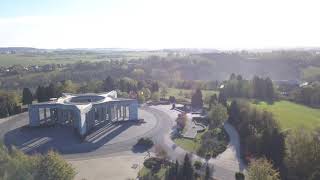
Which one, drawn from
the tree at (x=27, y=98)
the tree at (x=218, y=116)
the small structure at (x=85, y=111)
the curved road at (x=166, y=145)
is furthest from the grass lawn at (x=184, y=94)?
the tree at (x=27, y=98)

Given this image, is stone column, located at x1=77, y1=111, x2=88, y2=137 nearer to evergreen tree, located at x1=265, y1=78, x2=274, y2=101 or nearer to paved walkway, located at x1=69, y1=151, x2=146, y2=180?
paved walkway, located at x1=69, y1=151, x2=146, y2=180

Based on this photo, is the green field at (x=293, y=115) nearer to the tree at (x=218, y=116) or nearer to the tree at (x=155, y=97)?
the tree at (x=218, y=116)

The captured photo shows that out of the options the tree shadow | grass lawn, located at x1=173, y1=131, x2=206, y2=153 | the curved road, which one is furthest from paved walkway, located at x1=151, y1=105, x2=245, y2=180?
the tree shadow

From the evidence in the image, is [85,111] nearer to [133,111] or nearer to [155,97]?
[133,111]

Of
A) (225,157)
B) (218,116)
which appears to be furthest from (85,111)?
(225,157)

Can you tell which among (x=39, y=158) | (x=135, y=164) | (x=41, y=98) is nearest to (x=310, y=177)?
(x=135, y=164)

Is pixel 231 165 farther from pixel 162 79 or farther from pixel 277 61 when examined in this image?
pixel 277 61
